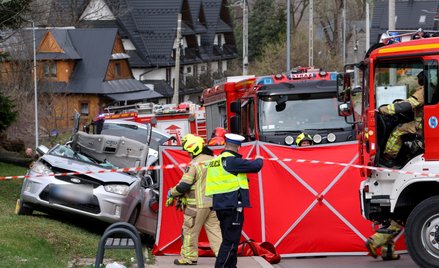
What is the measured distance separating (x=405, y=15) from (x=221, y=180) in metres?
74.2

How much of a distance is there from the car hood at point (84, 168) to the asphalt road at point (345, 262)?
8.98ft

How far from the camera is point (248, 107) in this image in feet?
64.6

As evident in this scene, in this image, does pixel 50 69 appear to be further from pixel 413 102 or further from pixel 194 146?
pixel 413 102

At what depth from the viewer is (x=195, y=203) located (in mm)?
13055

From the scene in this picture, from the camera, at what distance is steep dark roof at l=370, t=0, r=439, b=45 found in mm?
81312

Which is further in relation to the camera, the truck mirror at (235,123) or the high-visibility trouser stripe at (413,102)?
the truck mirror at (235,123)

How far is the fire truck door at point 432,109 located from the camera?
11.7m

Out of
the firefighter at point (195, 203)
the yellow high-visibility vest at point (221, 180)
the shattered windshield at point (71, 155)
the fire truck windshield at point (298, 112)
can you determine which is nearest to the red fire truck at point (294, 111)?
the fire truck windshield at point (298, 112)

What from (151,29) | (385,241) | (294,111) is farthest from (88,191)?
(151,29)

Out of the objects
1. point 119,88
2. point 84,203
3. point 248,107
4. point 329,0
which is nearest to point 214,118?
point 248,107

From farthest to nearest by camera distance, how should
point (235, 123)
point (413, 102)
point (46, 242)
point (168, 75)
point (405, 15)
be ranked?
point (405, 15)
point (168, 75)
point (235, 123)
point (46, 242)
point (413, 102)

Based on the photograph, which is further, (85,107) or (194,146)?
(85,107)

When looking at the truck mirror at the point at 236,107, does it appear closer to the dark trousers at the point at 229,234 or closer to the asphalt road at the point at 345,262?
the asphalt road at the point at 345,262

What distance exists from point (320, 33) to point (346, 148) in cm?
8490
